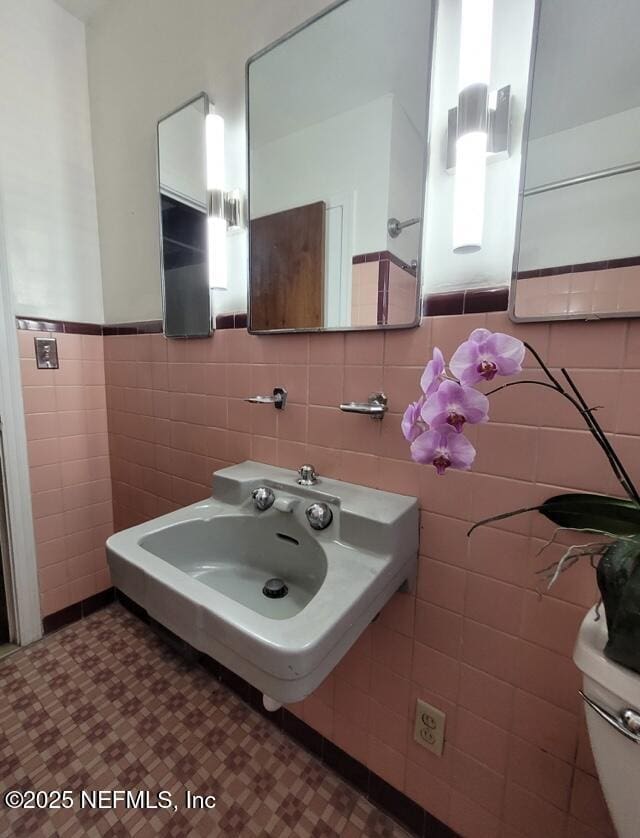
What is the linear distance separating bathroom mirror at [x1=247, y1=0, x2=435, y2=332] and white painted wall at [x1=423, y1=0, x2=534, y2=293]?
0.02 m

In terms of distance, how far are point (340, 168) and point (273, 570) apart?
106cm

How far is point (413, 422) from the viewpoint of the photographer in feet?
1.75

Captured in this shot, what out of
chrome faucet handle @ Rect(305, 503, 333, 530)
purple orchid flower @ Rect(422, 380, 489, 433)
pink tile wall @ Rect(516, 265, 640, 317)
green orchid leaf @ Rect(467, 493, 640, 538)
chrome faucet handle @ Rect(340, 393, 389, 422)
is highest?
pink tile wall @ Rect(516, 265, 640, 317)

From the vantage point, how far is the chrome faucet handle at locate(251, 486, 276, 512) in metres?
0.92

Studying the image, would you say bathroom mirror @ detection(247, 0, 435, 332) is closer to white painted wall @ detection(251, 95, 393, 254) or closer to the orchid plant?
white painted wall @ detection(251, 95, 393, 254)

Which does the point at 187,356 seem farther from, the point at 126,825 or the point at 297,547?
the point at 126,825

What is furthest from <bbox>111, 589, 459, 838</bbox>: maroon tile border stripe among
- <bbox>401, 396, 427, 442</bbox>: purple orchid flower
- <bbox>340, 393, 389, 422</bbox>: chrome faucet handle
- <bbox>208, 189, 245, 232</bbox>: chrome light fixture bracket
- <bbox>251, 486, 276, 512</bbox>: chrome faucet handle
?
<bbox>208, 189, 245, 232</bbox>: chrome light fixture bracket

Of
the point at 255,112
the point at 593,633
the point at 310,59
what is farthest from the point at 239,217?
the point at 593,633

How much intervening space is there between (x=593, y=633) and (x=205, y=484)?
3.66 ft

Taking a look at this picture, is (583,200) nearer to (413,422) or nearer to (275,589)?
(413,422)

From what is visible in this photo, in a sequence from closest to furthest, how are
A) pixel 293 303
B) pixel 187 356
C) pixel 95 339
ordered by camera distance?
pixel 293 303 → pixel 187 356 → pixel 95 339

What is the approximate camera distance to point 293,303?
0.99 metres

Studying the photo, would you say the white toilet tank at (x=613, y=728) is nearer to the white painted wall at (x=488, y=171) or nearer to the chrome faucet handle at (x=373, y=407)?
the chrome faucet handle at (x=373, y=407)

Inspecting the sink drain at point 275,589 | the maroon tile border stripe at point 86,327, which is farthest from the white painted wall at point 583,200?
the maroon tile border stripe at point 86,327
